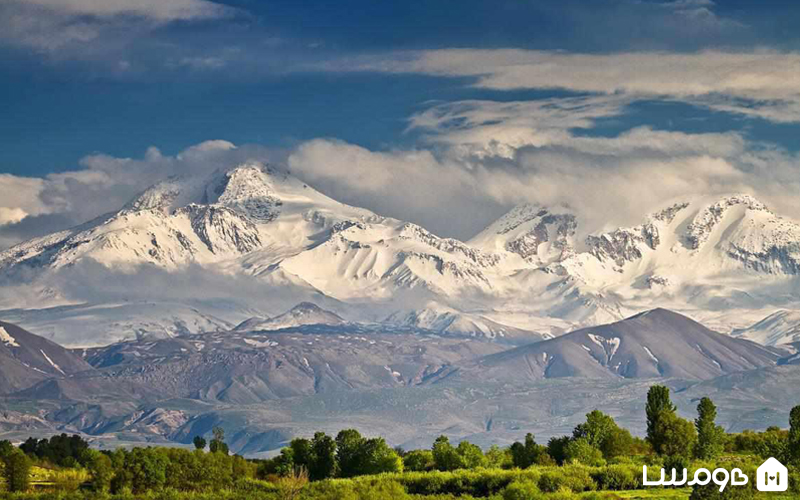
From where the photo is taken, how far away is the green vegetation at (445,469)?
138m

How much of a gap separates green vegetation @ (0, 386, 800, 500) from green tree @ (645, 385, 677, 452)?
203 millimetres

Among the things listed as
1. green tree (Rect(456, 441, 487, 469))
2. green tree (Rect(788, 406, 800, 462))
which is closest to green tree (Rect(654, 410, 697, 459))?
green tree (Rect(788, 406, 800, 462))

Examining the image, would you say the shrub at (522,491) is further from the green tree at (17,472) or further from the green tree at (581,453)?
the green tree at (17,472)

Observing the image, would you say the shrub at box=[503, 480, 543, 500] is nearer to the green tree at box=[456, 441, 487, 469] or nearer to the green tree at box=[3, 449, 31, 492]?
the green tree at box=[456, 441, 487, 469]

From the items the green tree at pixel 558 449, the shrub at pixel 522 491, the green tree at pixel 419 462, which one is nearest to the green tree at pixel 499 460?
the green tree at pixel 558 449

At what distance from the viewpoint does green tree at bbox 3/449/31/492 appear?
16750 cm

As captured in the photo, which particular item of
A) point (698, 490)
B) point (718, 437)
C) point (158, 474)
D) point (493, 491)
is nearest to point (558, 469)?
point (493, 491)

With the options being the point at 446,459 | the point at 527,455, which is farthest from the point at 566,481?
the point at 527,455

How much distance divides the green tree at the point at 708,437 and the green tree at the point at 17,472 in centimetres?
8085

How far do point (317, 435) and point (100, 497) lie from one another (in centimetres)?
5919

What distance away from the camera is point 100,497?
144 metres

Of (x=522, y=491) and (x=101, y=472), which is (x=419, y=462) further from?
(x=522, y=491)

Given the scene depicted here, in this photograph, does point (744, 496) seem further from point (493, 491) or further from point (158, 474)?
point (158, 474)

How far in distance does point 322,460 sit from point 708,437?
51815 mm
